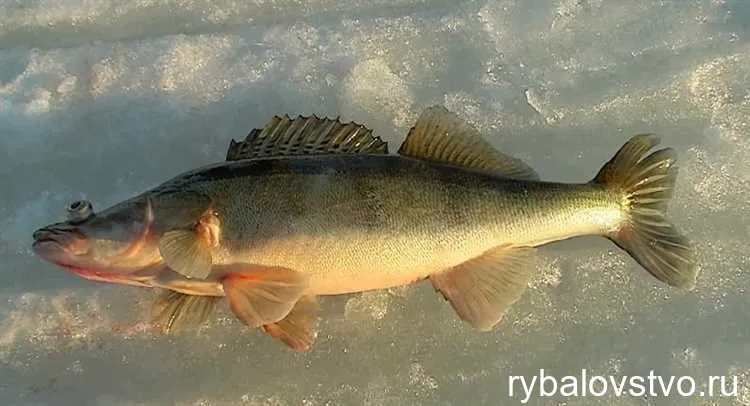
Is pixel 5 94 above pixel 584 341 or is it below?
above

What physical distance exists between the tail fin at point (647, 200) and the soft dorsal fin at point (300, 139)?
0.55 m

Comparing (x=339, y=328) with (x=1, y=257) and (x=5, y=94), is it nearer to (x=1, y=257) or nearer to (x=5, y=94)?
(x=1, y=257)

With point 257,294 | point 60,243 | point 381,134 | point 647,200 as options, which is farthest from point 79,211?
point 647,200

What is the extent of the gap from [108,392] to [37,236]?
51 centimetres

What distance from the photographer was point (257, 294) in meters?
1.65

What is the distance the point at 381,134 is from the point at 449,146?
1.13 feet

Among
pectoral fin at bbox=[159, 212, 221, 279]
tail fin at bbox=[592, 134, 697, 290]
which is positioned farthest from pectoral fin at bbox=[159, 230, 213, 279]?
tail fin at bbox=[592, 134, 697, 290]

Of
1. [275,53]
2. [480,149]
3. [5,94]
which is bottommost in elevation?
[480,149]

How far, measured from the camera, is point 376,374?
77.6 inches

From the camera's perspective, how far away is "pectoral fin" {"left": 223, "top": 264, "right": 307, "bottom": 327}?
5.41 ft

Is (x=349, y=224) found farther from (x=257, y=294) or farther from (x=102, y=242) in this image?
(x=102, y=242)

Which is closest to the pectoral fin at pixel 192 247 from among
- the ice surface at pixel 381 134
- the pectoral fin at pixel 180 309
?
the pectoral fin at pixel 180 309

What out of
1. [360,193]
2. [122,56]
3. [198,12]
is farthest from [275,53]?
[360,193]

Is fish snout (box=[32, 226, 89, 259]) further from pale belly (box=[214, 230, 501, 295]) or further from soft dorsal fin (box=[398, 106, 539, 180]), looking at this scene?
soft dorsal fin (box=[398, 106, 539, 180])
